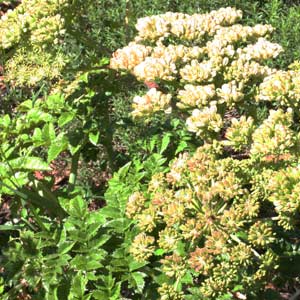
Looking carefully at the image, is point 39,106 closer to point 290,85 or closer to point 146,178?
point 146,178

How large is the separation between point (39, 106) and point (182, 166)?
3.58ft

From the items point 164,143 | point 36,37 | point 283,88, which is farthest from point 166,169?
point 36,37

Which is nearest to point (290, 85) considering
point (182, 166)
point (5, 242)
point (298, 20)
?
point (182, 166)

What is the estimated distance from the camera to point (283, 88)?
2482 millimetres

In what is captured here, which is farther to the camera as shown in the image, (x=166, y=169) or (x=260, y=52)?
(x=166, y=169)

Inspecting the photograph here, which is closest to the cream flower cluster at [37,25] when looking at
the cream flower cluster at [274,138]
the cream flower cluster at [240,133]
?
the cream flower cluster at [240,133]

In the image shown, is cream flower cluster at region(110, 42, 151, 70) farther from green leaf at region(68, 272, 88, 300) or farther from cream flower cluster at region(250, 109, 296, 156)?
green leaf at region(68, 272, 88, 300)

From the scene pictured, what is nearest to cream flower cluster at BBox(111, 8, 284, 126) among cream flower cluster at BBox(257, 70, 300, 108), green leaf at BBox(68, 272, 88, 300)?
cream flower cluster at BBox(257, 70, 300, 108)

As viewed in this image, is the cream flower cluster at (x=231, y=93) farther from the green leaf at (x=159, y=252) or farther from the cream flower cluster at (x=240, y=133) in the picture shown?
the green leaf at (x=159, y=252)

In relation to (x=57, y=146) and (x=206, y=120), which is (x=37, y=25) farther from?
(x=206, y=120)

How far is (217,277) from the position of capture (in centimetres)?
232

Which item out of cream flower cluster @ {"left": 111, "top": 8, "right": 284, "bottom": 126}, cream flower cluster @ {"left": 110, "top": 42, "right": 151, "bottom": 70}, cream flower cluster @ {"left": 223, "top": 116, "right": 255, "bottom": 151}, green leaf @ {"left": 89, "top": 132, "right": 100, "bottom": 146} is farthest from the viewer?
green leaf @ {"left": 89, "top": 132, "right": 100, "bottom": 146}

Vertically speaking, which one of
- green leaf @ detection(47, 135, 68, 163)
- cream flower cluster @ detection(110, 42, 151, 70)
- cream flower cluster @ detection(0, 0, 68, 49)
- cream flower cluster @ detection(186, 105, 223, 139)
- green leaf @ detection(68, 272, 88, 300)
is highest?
cream flower cluster @ detection(0, 0, 68, 49)

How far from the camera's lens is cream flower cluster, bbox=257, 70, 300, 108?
97.7 inches
